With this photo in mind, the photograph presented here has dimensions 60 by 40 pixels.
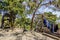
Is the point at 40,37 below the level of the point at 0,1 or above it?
below

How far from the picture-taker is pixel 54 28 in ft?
32.1

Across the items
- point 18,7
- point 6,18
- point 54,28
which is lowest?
point 54,28

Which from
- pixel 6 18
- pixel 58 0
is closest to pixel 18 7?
pixel 6 18

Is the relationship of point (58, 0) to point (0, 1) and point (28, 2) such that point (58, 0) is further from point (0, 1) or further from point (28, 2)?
point (0, 1)

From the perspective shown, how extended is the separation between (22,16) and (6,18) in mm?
1162

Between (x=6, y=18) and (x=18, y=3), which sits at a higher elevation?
(x=18, y=3)

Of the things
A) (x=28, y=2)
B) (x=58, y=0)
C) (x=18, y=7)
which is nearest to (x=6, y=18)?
→ (x=18, y=7)

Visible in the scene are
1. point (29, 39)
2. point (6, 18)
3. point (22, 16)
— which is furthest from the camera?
point (22, 16)

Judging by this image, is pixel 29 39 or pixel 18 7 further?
pixel 18 7

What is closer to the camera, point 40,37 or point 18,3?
point 40,37

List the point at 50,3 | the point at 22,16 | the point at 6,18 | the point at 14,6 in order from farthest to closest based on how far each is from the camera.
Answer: the point at 22,16
the point at 6,18
the point at 14,6
the point at 50,3

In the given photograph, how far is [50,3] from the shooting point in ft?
26.8

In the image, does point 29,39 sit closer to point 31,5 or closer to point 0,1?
point 31,5

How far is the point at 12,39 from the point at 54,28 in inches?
172
